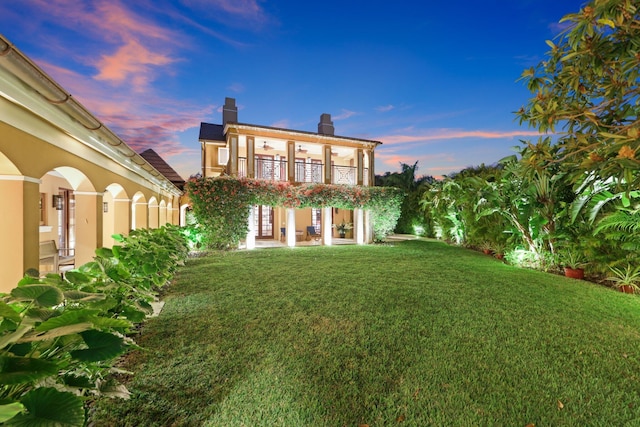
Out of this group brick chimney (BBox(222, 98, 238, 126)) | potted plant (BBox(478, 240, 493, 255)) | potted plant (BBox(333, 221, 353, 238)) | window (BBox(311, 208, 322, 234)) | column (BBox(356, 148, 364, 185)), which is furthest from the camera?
window (BBox(311, 208, 322, 234))

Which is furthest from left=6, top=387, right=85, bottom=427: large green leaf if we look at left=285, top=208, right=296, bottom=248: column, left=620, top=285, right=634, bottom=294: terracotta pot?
left=285, top=208, right=296, bottom=248: column

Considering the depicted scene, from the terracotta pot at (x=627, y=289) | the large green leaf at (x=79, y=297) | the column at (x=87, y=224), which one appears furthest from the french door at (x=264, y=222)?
the large green leaf at (x=79, y=297)

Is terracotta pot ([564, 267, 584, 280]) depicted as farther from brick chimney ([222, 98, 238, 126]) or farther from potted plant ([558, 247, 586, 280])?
brick chimney ([222, 98, 238, 126])

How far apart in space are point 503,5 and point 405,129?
56.7 ft

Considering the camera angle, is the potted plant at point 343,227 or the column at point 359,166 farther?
the potted plant at point 343,227

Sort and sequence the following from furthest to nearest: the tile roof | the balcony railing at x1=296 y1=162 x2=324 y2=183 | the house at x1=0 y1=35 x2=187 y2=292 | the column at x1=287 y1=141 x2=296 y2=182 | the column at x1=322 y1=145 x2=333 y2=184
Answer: the tile roof < the balcony railing at x1=296 y1=162 x2=324 y2=183 < the column at x1=322 y1=145 x2=333 y2=184 < the column at x1=287 y1=141 x2=296 y2=182 < the house at x1=0 y1=35 x2=187 y2=292

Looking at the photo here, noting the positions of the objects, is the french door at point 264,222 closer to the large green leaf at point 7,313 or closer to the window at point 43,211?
the window at point 43,211

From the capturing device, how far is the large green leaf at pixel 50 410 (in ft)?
3.48

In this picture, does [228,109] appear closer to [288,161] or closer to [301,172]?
[288,161]

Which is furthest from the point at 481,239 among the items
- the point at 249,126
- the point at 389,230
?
the point at 249,126

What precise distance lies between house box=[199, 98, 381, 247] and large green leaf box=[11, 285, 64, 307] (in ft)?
35.6

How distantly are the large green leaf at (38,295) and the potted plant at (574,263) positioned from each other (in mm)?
9806

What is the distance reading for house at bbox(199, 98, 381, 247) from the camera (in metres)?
13.4

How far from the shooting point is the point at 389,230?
1531cm
